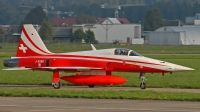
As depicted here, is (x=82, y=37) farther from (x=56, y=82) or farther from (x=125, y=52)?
(x=56, y=82)

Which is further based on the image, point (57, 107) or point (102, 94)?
point (102, 94)

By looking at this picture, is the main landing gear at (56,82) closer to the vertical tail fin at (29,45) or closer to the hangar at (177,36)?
the vertical tail fin at (29,45)

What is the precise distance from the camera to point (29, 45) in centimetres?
3481

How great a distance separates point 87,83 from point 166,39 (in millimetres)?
127396

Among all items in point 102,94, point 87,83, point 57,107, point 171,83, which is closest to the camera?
point 57,107

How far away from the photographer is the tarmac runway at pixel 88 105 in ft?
77.0

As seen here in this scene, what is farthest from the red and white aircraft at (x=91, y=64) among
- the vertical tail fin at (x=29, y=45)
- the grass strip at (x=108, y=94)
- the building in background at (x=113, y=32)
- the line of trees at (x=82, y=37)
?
the building in background at (x=113, y=32)

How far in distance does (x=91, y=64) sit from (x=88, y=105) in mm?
→ 8903

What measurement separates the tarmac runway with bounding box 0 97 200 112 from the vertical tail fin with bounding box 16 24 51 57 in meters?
7.30

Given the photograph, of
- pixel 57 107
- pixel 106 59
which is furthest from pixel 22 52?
pixel 57 107

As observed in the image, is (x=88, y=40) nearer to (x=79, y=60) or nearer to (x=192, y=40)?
(x=192, y=40)

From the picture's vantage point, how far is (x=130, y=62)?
33.4m

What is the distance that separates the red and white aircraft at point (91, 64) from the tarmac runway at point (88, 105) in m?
5.89

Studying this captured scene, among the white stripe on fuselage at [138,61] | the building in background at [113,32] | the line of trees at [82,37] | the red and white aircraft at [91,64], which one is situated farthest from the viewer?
the building in background at [113,32]
